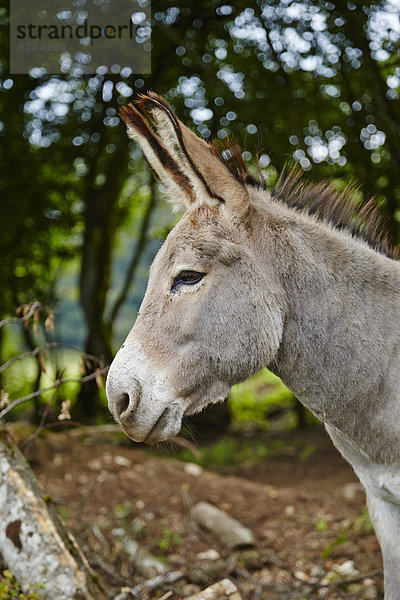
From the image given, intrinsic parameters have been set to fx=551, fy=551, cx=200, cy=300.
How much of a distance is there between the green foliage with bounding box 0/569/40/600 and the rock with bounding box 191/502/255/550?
222 centimetres

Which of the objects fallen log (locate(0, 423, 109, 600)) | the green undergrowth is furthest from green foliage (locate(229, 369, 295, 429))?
fallen log (locate(0, 423, 109, 600))

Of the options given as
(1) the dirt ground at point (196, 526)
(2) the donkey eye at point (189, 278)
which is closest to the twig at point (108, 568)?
(1) the dirt ground at point (196, 526)

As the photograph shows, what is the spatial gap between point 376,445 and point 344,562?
245 centimetres

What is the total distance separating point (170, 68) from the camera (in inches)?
358

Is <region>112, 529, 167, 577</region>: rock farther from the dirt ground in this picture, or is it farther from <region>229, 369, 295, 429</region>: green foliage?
<region>229, 369, 295, 429</region>: green foliage

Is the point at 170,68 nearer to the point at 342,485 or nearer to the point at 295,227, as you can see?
the point at 342,485

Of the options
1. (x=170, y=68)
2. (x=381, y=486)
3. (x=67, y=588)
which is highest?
(x=170, y=68)

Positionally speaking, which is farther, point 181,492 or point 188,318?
point 181,492

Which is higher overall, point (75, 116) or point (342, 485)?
point (75, 116)

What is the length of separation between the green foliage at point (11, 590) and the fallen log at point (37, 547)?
4 cm

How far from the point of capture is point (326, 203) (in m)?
2.67

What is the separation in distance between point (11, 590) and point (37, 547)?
0.22 metres

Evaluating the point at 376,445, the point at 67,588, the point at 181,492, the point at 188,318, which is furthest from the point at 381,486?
the point at 181,492

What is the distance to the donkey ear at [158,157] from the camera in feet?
7.95
